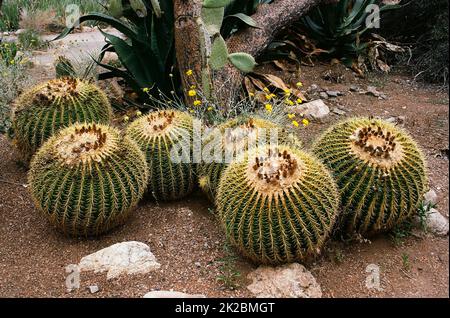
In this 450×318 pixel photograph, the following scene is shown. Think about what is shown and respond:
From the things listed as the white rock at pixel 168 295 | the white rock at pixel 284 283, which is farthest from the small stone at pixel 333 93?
the white rock at pixel 168 295

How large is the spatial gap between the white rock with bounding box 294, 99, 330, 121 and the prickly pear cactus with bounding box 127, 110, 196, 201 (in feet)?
5.04

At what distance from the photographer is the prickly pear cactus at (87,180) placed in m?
3.11

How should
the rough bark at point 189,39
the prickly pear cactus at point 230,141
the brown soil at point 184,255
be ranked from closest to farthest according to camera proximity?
the brown soil at point 184,255 → the prickly pear cactus at point 230,141 → the rough bark at point 189,39

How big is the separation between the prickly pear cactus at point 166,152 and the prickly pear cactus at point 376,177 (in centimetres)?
99

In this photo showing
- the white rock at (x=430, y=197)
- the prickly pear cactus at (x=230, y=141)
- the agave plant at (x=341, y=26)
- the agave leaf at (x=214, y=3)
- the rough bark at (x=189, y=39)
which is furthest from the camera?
the agave plant at (x=341, y=26)

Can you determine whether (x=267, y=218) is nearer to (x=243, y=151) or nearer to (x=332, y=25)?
(x=243, y=151)

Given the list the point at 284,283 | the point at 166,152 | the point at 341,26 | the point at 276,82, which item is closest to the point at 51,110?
the point at 166,152

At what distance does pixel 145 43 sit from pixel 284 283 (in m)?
2.81

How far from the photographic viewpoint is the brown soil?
2.79 meters

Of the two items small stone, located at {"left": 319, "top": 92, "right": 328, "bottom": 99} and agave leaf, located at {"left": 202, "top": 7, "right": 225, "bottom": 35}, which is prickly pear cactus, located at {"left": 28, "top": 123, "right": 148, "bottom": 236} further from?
small stone, located at {"left": 319, "top": 92, "right": 328, "bottom": 99}

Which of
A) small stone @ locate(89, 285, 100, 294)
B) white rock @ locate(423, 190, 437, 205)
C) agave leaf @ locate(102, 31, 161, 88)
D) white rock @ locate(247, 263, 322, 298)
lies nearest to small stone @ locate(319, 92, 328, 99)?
agave leaf @ locate(102, 31, 161, 88)

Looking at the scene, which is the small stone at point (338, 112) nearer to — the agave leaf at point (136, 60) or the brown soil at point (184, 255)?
the brown soil at point (184, 255)

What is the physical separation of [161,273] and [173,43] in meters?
2.47

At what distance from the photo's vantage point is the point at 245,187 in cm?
272
